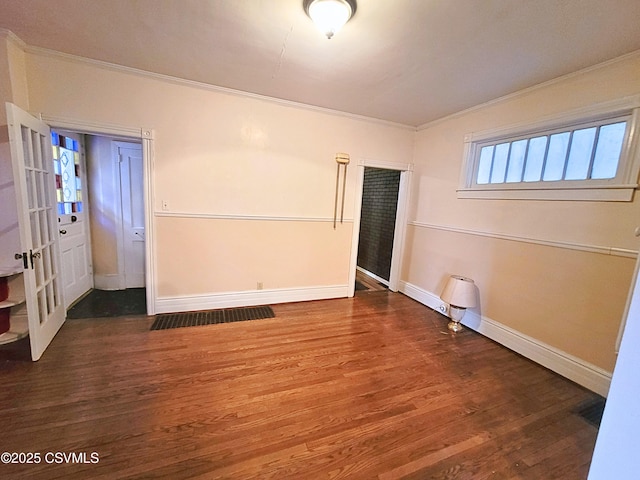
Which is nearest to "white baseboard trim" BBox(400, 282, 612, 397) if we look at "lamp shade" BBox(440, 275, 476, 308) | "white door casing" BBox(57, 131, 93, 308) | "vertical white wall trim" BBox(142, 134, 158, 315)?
"lamp shade" BBox(440, 275, 476, 308)

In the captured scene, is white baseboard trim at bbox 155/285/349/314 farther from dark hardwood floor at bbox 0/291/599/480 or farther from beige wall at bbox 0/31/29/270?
beige wall at bbox 0/31/29/270

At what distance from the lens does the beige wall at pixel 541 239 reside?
2.06 metres

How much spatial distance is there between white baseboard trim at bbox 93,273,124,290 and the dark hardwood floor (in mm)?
1020

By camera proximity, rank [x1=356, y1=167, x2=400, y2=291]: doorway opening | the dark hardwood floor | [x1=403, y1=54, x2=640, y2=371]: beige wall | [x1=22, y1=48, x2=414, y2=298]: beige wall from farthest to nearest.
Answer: [x1=356, y1=167, x2=400, y2=291]: doorway opening → [x1=22, y1=48, x2=414, y2=298]: beige wall → [x1=403, y1=54, x2=640, y2=371]: beige wall → the dark hardwood floor

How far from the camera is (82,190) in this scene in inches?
132

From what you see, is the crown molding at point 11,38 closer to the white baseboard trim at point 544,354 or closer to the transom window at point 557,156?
the transom window at point 557,156

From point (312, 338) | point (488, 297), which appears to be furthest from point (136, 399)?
point (488, 297)

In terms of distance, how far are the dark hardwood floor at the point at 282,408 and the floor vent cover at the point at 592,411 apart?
0.15 ft

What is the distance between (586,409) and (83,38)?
478 centimetres

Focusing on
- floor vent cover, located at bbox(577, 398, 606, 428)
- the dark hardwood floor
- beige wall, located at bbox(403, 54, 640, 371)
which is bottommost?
the dark hardwood floor

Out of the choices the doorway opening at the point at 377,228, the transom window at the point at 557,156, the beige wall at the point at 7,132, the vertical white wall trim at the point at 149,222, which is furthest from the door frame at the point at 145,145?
the transom window at the point at 557,156

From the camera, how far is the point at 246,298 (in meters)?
3.41

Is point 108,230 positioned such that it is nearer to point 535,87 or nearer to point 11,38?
point 11,38

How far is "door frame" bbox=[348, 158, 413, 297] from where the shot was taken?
12.4 ft
